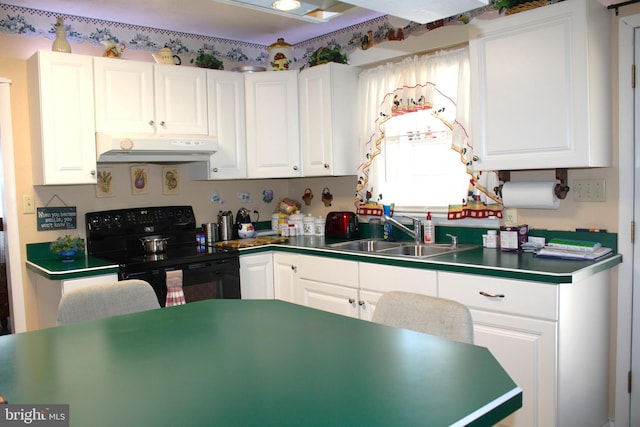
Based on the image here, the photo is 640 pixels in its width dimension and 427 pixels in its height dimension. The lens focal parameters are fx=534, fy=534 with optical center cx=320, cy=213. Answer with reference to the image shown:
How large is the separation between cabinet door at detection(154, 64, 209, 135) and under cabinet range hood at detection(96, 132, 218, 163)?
0.09 m

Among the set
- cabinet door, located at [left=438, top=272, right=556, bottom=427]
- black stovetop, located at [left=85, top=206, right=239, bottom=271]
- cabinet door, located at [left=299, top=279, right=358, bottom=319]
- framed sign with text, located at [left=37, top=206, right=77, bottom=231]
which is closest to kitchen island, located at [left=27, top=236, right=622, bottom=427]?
cabinet door, located at [left=438, top=272, right=556, bottom=427]

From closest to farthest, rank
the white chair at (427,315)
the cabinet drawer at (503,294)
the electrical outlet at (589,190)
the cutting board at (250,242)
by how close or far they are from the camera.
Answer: the white chair at (427,315) → the cabinet drawer at (503,294) → the electrical outlet at (589,190) → the cutting board at (250,242)

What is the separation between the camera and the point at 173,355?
4.46ft

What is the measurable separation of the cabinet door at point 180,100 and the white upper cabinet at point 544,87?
6.11 feet

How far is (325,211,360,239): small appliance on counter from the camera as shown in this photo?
12.7 ft

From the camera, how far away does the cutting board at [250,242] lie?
3.68 m

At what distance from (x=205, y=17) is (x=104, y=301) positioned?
2.40 metres

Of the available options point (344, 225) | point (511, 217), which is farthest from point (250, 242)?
point (511, 217)

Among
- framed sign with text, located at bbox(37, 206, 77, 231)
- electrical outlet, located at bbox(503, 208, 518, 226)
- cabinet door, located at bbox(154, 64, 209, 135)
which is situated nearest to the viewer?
electrical outlet, located at bbox(503, 208, 518, 226)

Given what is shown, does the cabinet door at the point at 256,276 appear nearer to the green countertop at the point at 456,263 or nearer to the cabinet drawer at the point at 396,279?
the green countertop at the point at 456,263

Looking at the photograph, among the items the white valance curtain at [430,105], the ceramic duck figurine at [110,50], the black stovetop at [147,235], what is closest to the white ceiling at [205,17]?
the ceramic duck figurine at [110,50]

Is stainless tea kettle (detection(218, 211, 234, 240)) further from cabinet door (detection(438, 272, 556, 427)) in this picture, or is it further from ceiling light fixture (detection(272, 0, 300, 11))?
ceiling light fixture (detection(272, 0, 300, 11))

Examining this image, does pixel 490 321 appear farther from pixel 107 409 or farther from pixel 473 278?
pixel 107 409

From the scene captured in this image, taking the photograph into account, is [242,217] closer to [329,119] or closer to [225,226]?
[225,226]
